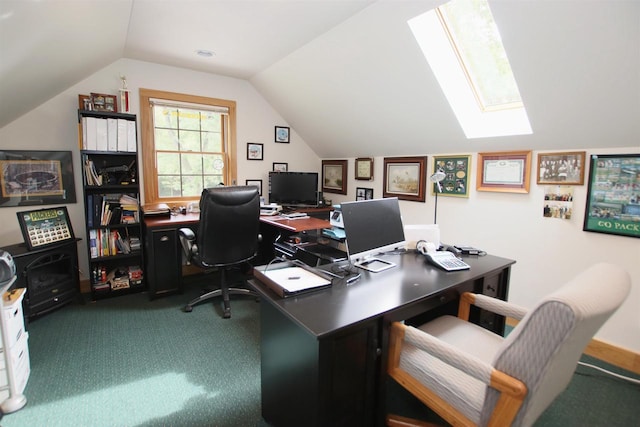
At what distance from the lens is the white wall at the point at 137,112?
2.95 m

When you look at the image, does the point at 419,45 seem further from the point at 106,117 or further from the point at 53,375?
the point at 53,375

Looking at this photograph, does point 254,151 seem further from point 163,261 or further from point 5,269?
point 5,269

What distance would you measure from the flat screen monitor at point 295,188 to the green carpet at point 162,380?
1818 mm

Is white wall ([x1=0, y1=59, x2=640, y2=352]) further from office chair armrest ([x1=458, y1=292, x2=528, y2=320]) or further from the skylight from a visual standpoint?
office chair armrest ([x1=458, y1=292, x2=528, y2=320])

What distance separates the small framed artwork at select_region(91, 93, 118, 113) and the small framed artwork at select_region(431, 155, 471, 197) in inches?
126

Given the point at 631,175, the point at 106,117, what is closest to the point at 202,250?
the point at 106,117

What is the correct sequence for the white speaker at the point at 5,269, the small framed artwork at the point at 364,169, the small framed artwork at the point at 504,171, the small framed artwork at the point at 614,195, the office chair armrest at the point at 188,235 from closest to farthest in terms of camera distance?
1. the white speaker at the point at 5,269
2. the small framed artwork at the point at 614,195
3. the small framed artwork at the point at 504,171
4. the office chair armrest at the point at 188,235
5. the small framed artwork at the point at 364,169

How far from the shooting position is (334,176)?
4578 mm

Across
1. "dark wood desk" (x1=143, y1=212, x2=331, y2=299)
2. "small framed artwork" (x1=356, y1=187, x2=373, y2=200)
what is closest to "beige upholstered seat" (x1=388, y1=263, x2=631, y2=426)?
"dark wood desk" (x1=143, y1=212, x2=331, y2=299)

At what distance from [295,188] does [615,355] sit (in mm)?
3377

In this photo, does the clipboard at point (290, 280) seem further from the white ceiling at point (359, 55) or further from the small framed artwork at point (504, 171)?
the small framed artwork at point (504, 171)

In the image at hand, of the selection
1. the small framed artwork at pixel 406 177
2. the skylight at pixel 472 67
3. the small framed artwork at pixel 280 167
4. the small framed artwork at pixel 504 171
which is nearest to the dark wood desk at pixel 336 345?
the small framed artwork at pixel 504 171

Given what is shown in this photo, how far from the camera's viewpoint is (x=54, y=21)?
5.94 feet

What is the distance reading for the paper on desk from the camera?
1.48 m
